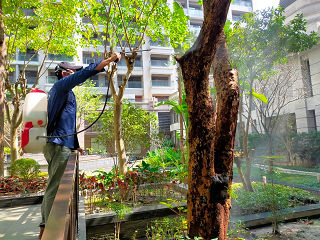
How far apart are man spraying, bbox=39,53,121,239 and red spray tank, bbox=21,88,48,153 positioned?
0.16m

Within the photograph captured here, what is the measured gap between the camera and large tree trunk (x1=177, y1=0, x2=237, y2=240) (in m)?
2.12

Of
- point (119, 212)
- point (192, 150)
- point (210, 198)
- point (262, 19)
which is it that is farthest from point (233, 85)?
point (262, 19)

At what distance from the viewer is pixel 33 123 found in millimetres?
2008

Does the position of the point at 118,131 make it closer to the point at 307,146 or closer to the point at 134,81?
the point at 307,146

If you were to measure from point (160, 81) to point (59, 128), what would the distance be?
2539 centimetres

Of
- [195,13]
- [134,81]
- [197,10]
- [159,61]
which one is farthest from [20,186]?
[197,10]

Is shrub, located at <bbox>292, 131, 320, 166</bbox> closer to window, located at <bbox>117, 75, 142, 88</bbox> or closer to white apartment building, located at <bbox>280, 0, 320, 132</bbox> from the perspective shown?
white apartment building, located at <bbox>280, 0, 320, 132</bbox>

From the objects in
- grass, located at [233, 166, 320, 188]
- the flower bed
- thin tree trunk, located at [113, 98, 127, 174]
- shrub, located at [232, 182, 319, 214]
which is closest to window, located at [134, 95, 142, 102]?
grass, located at [233, 166, 320, 188]

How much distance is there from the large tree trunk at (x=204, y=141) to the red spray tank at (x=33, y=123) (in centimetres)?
131

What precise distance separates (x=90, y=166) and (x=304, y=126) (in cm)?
1275

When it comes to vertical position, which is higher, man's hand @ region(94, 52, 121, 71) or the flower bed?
man's hand @ region(94, 52, 121, 71)

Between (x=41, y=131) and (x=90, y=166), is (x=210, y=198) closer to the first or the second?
(x=41, y=131)

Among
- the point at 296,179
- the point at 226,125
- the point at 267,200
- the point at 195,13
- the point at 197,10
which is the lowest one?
the point at 296,179

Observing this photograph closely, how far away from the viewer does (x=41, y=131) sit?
6.63ft
